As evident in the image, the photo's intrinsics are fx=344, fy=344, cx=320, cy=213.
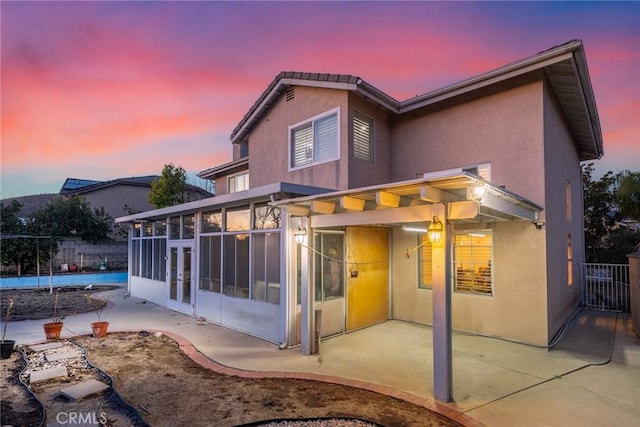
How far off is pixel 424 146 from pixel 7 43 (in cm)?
979

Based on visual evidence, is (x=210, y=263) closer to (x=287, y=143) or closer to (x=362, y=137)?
(x=287, y=143)

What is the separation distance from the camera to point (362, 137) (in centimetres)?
878

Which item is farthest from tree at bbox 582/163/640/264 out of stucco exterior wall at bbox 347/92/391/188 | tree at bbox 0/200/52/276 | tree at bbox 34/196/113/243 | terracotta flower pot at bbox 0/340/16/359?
tree at bbox 0/200/52/276

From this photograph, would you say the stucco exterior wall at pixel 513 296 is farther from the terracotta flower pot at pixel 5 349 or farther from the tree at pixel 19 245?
the tree at pixel 19 245

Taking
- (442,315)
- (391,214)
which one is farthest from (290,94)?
(442,315)

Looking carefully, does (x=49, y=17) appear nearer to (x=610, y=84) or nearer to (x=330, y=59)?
(x=330, y=59)

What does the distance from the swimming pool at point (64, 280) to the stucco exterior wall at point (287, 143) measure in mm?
12619

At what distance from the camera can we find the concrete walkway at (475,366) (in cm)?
427

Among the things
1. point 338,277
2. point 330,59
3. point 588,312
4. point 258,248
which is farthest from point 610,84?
point 258,248

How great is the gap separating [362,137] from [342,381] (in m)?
5.81

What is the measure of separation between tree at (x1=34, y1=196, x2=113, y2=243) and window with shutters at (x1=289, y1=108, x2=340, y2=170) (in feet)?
58.0

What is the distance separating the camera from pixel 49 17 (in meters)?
8.07

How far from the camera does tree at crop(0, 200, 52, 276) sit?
17938 millimetres

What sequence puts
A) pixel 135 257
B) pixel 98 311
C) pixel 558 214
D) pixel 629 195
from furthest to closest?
pixel 629 195
pixel 135 257
pixel 98 311
pixel 558 214
